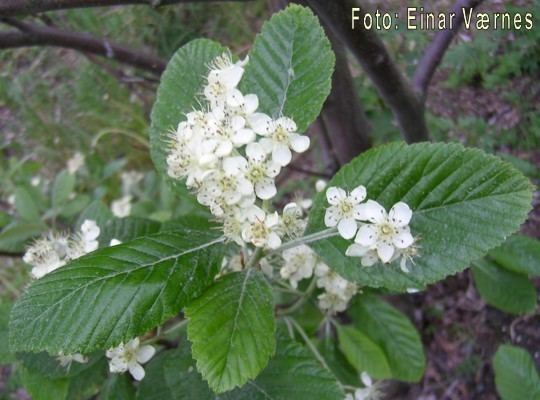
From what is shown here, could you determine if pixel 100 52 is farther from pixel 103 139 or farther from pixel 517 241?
pixel 103 139

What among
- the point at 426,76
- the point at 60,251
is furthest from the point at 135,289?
the point at 426,76

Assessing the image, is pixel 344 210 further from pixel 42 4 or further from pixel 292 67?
pixel 42 4

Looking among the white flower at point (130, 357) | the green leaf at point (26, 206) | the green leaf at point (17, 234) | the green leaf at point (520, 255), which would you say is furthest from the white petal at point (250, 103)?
the green leaf at point (26, 206)

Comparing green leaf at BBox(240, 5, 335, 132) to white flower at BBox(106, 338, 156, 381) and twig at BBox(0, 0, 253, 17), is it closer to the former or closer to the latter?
twig at BBox(0, 0, 253, 17)

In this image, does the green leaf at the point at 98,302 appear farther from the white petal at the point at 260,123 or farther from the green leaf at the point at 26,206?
the green leaf at the point at 26,206

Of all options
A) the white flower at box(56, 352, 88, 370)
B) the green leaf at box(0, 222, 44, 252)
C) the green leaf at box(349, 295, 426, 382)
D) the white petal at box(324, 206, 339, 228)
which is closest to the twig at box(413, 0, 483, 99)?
the green leaf at box(349, 295, 426, 382)

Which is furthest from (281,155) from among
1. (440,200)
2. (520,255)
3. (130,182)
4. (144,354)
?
(130,182)
